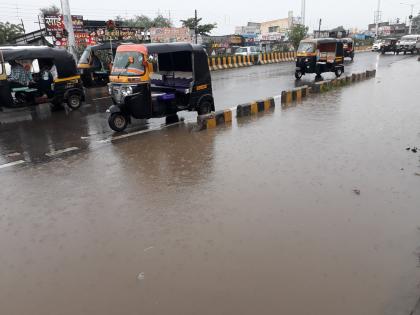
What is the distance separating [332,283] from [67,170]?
16.0 feet

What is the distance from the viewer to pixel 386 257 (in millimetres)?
3838

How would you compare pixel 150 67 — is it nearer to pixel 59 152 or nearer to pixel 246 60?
pixel 59 152

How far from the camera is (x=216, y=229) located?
4398mm

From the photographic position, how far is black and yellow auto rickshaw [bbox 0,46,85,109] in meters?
10.7

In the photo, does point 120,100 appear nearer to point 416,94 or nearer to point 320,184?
point 320,184

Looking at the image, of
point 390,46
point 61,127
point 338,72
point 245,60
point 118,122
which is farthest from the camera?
point 390,46

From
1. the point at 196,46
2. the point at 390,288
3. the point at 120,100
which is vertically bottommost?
the point at 390,288

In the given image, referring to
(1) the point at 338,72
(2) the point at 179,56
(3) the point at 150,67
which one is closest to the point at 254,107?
(2) the point at 179,56

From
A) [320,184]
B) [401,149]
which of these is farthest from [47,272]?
[401,149]

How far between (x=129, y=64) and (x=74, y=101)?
432 centimetres

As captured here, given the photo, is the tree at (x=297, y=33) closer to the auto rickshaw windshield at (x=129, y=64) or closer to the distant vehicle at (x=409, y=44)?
the distant vehicle at (x=409, y=44)

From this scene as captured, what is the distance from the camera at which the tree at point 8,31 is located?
1016 inches

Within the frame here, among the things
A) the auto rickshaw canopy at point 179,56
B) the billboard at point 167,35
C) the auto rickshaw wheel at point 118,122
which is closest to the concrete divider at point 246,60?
the billboard at point 167,35

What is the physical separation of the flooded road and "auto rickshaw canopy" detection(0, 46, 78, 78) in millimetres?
4740
